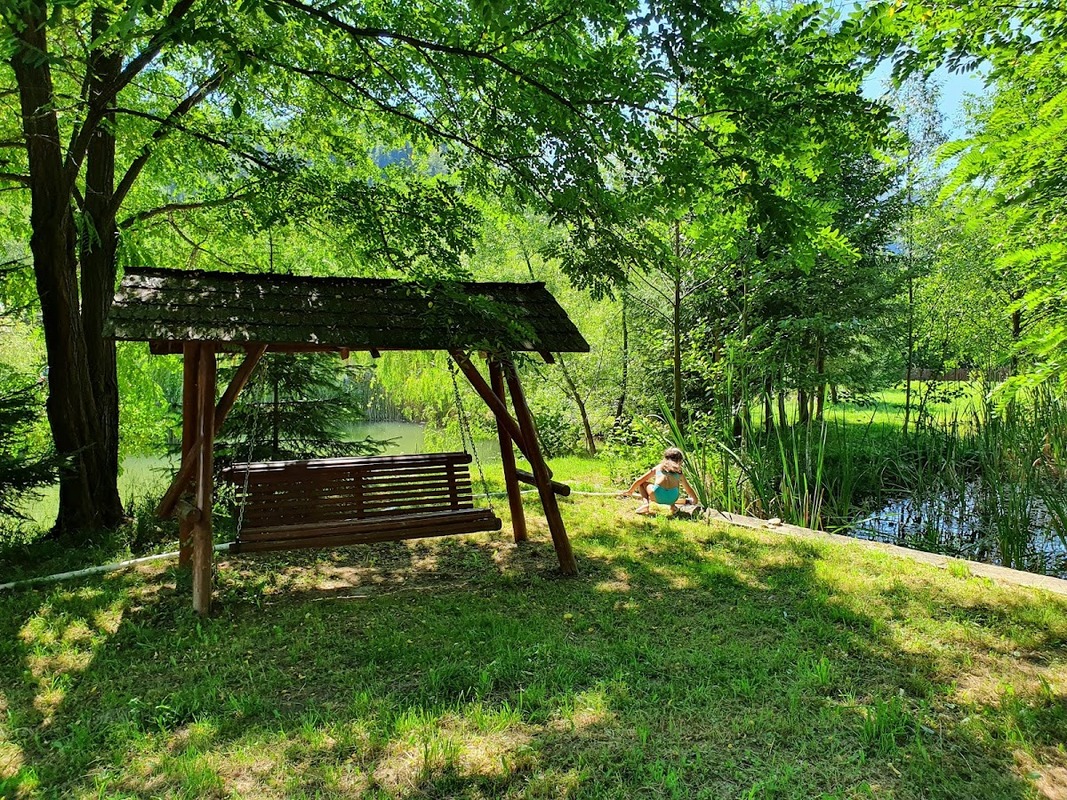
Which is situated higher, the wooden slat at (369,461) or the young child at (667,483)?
the wooden slat at (369,461)

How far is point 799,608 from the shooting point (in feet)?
14.5

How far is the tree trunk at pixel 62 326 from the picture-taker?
5758mm

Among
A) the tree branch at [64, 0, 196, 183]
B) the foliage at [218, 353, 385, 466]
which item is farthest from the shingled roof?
the foliage at [218, 353, 385, 466]

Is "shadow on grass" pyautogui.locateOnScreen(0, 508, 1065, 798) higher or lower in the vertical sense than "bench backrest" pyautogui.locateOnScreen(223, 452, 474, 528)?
lower

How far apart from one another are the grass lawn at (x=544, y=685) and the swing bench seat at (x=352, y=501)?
511 mm

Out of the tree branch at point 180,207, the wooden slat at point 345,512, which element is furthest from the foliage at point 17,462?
the tree branch at point 180,207

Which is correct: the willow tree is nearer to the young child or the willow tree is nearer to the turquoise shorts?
the young child

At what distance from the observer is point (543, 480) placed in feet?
17.0

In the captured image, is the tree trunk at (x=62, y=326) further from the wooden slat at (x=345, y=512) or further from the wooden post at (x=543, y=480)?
the wooden post at (x=543, y=480)

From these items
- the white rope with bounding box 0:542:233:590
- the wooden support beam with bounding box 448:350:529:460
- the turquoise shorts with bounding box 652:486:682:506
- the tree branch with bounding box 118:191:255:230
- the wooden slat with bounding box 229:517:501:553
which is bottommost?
the white rope with bounding box 0:542:233:590

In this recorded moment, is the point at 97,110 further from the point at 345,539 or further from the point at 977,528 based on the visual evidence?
the point at 977,528

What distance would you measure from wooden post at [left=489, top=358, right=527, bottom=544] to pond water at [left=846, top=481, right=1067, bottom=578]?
11.8 ft

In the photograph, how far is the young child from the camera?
707 centimetres

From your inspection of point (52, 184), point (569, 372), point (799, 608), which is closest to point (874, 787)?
point (799, 608)
